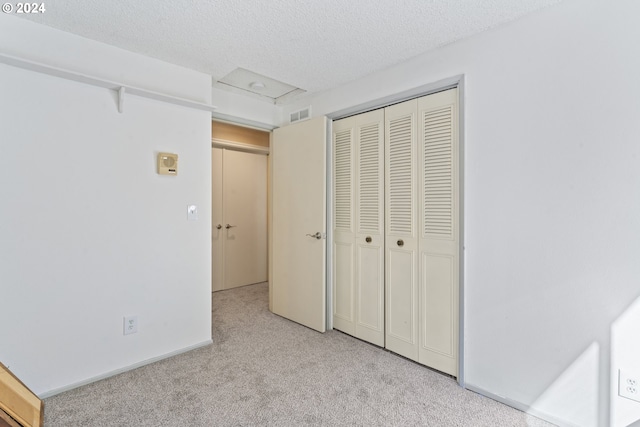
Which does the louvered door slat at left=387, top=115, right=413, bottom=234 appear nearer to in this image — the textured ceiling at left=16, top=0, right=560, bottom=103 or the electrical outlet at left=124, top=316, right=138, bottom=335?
the textured ceiling at left=16, top=0, right=560, bottom=103

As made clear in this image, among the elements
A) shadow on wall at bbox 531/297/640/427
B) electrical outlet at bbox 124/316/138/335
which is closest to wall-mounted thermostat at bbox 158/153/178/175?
electrical outlet at bbox 124/316/138/335

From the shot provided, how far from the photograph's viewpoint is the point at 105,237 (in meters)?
2.15

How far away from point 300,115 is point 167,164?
57.7 inches

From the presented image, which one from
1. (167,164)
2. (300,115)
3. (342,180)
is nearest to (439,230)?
(342,180)

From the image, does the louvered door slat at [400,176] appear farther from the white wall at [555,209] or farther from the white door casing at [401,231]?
the white wall at [555,209]

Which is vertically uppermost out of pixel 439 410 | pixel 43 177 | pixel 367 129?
pixel 367 129

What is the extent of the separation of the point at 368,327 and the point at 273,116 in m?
2.40

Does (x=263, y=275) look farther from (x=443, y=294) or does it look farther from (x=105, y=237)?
(x=443, y=294)

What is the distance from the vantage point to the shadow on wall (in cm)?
147

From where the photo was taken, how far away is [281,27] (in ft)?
6.33

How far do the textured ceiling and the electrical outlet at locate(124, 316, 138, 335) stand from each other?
6.41ft

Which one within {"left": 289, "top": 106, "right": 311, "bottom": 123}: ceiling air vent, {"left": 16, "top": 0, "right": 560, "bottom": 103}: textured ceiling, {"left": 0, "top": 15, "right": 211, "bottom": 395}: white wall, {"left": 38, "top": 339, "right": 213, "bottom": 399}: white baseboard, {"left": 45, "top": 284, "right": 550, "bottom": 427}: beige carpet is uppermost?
{"left": 16, "top": 0, "right": 560, "bottom": 103}: textured ceiling

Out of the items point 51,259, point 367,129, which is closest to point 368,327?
point 367,129

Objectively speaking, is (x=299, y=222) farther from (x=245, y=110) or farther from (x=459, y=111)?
(x=459, y=111)
